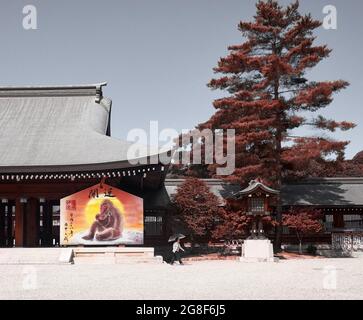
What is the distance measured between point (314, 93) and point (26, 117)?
1614 cm

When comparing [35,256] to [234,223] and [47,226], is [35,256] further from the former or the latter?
[234,223]

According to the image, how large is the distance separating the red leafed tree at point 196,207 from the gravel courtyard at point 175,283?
24.1 ft

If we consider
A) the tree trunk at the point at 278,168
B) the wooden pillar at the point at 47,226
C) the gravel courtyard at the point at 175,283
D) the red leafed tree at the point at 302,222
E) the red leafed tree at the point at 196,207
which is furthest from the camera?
the wooden pillar at the point at 47,226

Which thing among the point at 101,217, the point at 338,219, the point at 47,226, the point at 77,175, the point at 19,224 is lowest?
the point at 47,226

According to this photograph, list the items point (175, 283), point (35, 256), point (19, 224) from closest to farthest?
point (175, 283), point (35, 256), point (19, 224)

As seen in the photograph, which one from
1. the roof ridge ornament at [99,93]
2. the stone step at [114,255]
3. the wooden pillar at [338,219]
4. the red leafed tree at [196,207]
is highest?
the roof ridge ornament at [99,93]

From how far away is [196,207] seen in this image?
26625 millimetres

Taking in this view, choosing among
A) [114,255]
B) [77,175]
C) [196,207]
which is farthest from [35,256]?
[196,207]

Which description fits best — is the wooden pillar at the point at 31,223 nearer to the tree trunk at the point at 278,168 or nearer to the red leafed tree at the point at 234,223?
the red leafed tree at the point at 234,223

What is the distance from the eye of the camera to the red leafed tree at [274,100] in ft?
89.2

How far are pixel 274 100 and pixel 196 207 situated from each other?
23.7 feet

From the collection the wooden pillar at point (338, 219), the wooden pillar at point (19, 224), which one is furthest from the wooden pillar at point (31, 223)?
the wooden pillar at point (338, 219)

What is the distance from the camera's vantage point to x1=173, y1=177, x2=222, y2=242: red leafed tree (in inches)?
1038

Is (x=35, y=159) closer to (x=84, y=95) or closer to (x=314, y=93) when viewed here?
(x=84, y=95)
